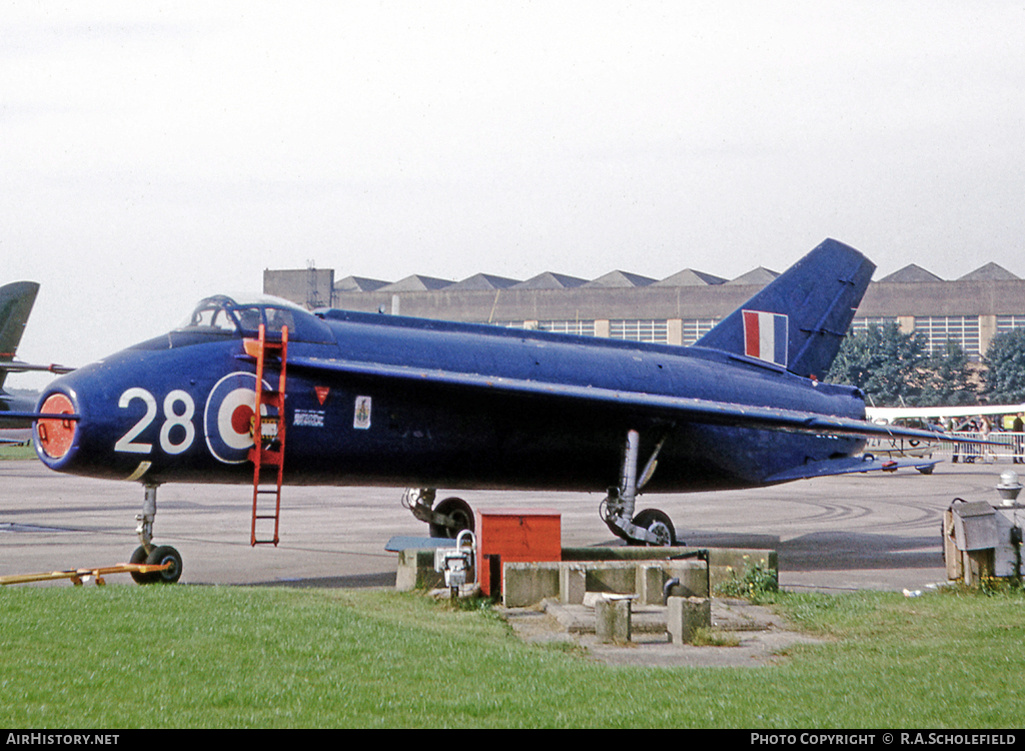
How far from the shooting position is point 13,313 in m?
30.7

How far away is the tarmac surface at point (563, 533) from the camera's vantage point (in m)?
9.68

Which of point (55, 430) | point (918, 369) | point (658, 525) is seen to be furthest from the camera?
point (918, 369)

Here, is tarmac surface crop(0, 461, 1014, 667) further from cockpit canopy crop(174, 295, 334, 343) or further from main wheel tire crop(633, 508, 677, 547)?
cockpit canopy crop(174, 295, 334, 343)

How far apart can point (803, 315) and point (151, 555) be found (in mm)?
12500

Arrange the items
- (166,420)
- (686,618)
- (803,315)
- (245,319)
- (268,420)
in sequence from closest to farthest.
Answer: (686,618) < (166,420) < (268,420) < (245,319) < (803,315)

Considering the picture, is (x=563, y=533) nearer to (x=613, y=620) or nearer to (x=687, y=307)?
(x=613, y=620)

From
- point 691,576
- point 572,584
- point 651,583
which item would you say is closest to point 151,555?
point 572,584

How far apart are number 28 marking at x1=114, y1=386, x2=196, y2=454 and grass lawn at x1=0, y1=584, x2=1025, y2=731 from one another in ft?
6.62

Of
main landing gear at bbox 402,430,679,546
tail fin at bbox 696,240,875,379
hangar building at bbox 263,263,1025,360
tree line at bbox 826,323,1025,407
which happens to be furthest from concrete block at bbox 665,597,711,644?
hangar building at bbox 263,263,1025,360

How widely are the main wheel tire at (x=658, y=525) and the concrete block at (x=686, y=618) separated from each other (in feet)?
19.0

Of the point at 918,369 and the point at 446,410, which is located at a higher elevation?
the point at 918,369

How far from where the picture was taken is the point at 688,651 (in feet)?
28.5

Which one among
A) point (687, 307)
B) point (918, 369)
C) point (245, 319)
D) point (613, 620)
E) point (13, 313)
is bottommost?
point (613, 620)

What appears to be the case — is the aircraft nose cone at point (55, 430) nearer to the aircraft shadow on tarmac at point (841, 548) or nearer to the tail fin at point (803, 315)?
the aircraft shadow on tarmac at point (841, 548)
